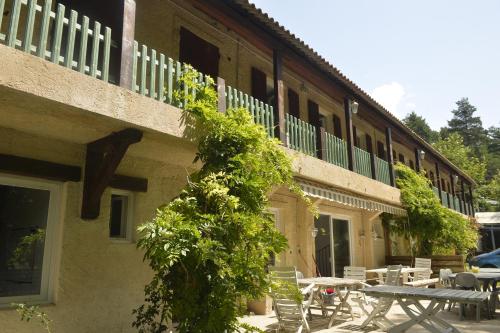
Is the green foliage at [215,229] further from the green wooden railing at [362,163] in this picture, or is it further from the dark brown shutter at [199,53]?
the green wooden railing at [362,163]

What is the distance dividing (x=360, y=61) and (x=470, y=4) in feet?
10.6

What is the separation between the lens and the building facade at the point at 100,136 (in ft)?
15.0

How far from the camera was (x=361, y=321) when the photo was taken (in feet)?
→ 25.3

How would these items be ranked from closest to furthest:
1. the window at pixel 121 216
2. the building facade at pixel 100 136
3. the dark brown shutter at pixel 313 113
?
the building facade at pixel 100 136, the window at pixel 121 216, the dark brown shutter at pixel 313 113

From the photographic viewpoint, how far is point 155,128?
532 cm

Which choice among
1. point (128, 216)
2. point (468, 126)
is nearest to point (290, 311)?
point (128, 216)

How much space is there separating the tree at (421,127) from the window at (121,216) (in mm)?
59952

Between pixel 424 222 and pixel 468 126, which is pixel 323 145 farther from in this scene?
pixel 468 126

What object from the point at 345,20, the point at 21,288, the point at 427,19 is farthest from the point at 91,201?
the point at 427,19

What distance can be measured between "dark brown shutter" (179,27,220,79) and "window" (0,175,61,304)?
4106mm

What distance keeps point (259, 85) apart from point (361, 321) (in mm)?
6301

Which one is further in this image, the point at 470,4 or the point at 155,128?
the point at 470,4

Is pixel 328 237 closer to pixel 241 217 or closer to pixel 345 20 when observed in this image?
pixel 345 20

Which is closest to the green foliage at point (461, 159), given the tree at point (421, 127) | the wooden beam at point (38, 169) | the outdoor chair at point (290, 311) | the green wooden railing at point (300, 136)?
the tree at point (421, 127)
